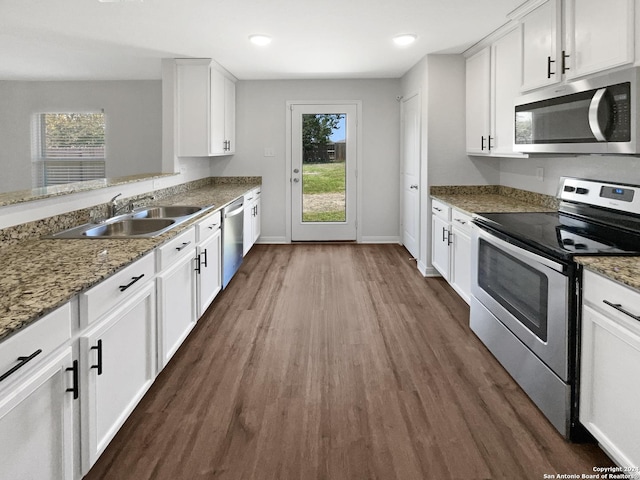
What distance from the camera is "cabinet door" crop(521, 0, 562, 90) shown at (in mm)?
2936

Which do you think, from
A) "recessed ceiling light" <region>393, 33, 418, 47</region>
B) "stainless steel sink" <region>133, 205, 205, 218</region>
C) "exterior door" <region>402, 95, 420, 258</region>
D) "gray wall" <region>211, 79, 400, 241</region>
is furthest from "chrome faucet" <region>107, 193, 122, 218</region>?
"gray wall" <region>211, 79, 400, 241</region>

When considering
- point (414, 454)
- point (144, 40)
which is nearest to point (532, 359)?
point (414, 454)

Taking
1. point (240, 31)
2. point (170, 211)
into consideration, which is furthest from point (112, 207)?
point (240, 31)

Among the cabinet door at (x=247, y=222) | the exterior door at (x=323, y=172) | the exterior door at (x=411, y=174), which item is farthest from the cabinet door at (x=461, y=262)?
the exterior door at (x=323, y=172)

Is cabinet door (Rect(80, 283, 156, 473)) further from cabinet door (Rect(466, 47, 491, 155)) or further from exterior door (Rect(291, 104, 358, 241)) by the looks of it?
exterior door (Rect(291, 104, 358, 241))

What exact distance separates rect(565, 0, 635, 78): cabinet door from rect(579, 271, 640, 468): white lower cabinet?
116 cm

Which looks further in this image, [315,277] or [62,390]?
[315,277]

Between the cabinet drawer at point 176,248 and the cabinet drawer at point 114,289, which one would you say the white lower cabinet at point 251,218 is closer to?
the cabinet drawer at point 176,248

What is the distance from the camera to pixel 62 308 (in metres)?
1.49

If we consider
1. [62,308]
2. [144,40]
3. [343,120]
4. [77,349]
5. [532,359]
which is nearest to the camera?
[62,308]

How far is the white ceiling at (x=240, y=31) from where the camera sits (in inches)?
133

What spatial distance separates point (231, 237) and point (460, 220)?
6.90 feet

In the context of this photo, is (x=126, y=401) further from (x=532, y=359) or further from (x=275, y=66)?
(x=275, y=66)

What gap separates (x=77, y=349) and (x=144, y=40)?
Result: 3.55m
